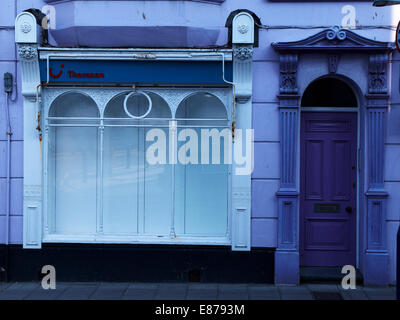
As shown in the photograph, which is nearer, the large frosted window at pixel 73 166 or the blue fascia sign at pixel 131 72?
the blue fascia sign at pixel 131 72

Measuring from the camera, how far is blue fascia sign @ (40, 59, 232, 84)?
10695 millimetres

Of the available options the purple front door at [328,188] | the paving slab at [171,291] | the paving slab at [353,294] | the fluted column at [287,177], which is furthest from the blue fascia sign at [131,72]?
the paving slab at [353,294]

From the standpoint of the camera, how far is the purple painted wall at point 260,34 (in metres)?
10.7

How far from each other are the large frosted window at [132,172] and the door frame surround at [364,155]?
1.00 metres

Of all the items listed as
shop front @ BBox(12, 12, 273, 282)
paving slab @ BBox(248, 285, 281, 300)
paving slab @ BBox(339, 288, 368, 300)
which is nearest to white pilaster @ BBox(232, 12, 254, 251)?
shop front @ BBox(12, 12, 273, 282)

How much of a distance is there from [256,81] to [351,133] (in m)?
1.78

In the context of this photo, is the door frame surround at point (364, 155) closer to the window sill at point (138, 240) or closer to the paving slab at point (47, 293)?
the window sill at point (138, 240)

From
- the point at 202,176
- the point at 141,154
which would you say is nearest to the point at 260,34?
the point at 202,176

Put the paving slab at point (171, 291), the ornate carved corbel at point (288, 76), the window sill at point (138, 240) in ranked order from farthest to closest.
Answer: the window sill at point (138, 240)
the ornate carved corbel at point (288, 76)
the paving slab at point (171, 291)

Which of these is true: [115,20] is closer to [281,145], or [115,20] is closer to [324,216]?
[281,145]

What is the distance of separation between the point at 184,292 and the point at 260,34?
4.18 meters

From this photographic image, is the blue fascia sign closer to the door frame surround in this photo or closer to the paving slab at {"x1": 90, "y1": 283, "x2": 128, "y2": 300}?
the door frame surround

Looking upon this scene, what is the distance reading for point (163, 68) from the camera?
10719 mm

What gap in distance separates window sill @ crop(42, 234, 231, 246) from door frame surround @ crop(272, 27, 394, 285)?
101 cm
